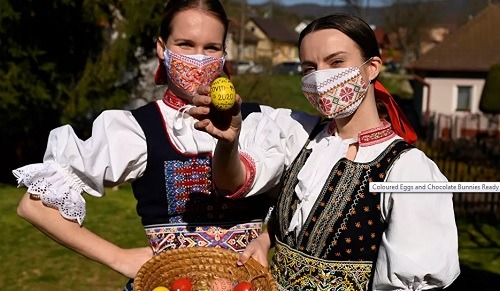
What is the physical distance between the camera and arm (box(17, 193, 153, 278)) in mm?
2197

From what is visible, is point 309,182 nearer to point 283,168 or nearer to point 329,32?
point 283,168

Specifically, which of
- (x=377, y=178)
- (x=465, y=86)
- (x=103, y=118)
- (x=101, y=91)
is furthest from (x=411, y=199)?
(x=465, y=86)

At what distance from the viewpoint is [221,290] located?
204 centimetres

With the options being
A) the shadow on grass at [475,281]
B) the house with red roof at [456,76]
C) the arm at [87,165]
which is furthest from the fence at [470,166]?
the house with red roof at [456,76]

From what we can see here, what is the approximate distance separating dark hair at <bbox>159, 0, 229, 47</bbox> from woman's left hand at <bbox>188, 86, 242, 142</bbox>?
0.59m

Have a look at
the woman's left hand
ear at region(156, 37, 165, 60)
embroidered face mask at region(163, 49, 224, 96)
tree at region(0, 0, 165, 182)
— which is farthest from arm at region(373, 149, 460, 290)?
tree at region(0, 0, 165, 182)

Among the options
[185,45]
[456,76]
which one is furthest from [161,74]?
[456,76]

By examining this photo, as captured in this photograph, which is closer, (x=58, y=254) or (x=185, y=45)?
(x=185, y=45)

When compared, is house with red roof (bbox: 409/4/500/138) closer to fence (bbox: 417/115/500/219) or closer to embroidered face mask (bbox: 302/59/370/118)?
fence (bbox: 417/115/500/219)

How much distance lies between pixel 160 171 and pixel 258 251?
1.39 ft

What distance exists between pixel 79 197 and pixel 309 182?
762mm

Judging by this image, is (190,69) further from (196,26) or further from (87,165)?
(87,165)

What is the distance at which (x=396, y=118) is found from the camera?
86.1 inches

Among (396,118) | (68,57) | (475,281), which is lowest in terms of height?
(475,281)
